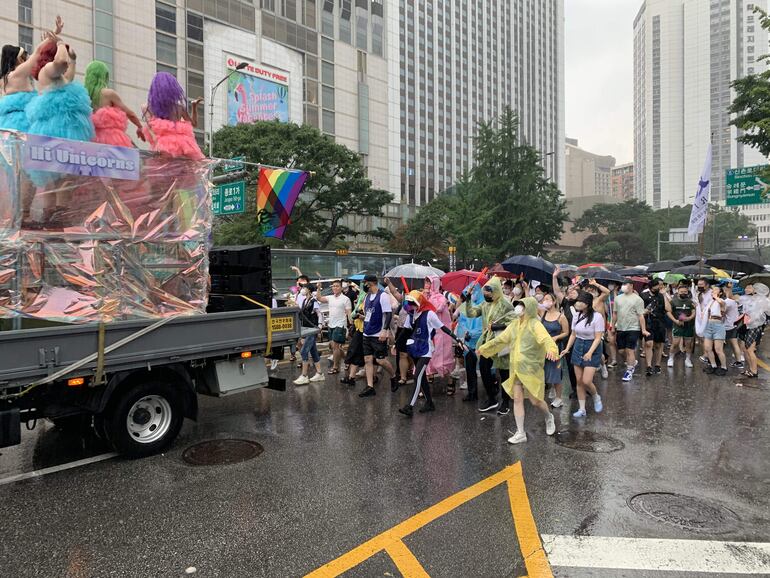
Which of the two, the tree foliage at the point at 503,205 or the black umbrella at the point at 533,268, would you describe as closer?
the black umbrella at the point at 533,268

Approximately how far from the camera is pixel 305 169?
34875 mm

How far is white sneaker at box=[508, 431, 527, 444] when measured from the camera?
20.2ft

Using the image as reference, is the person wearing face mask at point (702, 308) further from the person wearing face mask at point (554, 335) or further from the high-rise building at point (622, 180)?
the high-rise building at point (622, 180)

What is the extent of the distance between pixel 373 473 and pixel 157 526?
1896 mm

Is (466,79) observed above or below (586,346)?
above

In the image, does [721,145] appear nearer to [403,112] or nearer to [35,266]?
[403,112]

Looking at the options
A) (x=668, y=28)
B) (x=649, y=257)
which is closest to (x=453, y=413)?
(x=649, y=257)

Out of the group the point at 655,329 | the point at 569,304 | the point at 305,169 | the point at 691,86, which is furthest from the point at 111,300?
the point at 691,86

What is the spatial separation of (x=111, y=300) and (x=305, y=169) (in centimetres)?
3046

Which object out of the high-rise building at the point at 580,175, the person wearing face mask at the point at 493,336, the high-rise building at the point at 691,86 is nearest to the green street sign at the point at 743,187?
the person wearing face mask at the point at 493,336

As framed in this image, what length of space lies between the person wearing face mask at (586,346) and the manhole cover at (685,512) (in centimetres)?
265

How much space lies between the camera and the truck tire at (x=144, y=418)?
535 centimetres

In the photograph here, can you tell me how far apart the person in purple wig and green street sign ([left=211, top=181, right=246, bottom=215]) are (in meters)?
8.17

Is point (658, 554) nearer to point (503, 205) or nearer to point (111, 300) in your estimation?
point (111, 300)
